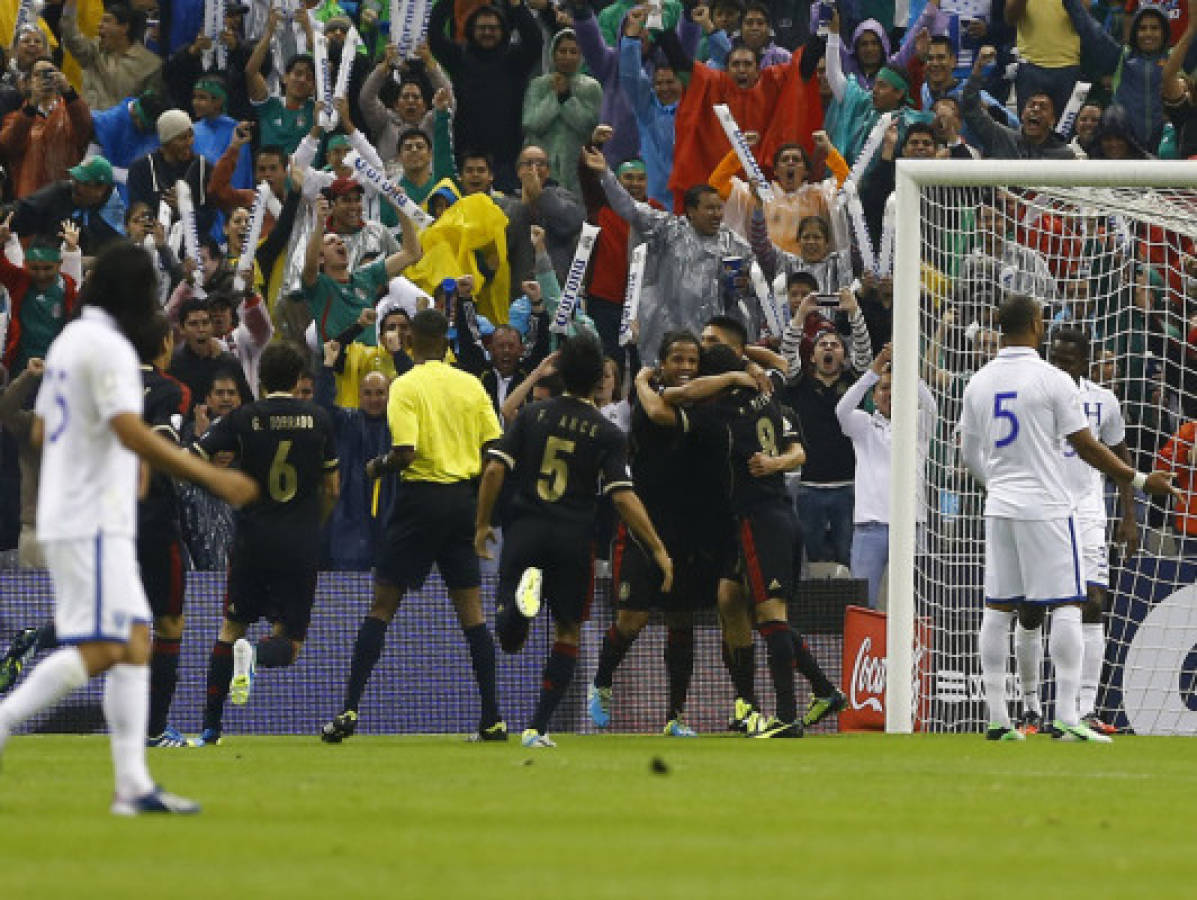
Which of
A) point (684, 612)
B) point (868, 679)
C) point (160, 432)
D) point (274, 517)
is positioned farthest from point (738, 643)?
point (160, 432)

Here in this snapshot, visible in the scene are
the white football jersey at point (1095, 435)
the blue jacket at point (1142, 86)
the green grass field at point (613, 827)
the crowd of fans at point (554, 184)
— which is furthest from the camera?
the blue jacket at point (1142, 86)

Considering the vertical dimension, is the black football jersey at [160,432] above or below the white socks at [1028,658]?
above

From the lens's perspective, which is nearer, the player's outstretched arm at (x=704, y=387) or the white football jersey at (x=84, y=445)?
the white football jersey at (x=84, y=445)

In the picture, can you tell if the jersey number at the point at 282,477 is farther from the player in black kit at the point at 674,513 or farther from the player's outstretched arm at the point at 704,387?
the player's outstretched arm at the point at 704,387

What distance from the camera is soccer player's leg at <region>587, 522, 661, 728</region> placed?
15.3m

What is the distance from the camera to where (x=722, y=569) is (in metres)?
15.4

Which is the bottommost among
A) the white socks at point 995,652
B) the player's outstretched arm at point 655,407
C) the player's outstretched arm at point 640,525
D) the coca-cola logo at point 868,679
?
the coca-cola logo at point 868,679

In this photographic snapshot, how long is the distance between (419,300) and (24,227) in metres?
3.72

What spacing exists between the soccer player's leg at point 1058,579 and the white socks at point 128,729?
700 cm

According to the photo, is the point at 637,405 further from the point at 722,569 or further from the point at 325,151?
the point at 325,151

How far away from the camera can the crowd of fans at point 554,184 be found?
1830 cm

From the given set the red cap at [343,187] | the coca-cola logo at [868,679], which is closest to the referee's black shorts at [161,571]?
the coca-cola logo at [868,679]

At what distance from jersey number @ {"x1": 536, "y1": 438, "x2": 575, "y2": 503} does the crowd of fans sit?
3265 millimetres

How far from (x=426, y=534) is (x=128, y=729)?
6323mm
